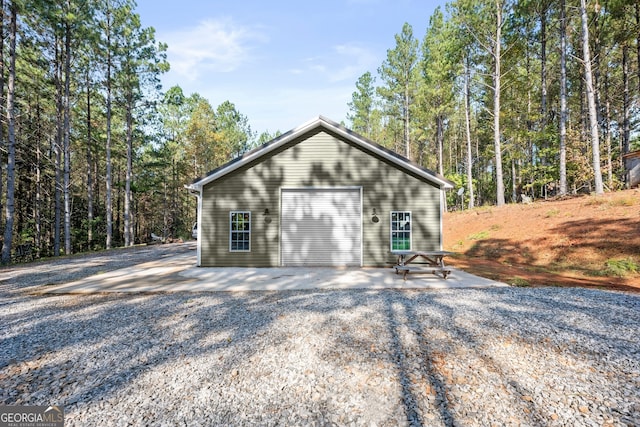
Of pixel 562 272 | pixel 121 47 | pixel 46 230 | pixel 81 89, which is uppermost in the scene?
pixel 121 47

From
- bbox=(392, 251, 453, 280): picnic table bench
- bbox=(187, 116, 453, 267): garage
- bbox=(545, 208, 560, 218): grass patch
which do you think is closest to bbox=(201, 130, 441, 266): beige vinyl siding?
bbox=(187, 116, 453, 267): garage

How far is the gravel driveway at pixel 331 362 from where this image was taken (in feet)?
8.30

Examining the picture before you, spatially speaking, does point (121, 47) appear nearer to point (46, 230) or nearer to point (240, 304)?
point (46, 230)

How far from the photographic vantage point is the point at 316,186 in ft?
35.3

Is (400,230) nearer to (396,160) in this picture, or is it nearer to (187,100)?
(396,160)

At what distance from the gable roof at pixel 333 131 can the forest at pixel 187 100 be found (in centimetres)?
968

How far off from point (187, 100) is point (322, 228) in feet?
96.8

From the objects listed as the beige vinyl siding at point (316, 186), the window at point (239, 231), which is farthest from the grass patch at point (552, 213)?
the window at point (239, 231)

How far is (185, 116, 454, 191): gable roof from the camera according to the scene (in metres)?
10.4

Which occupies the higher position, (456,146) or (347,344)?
(456,146)

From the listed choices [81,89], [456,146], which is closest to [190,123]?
[81,89]

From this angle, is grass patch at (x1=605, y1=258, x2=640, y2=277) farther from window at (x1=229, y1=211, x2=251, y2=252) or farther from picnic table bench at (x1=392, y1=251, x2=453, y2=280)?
window at (x1=229, y1=211, x2=251, y2=252)

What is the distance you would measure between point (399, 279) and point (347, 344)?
4917 millimetres

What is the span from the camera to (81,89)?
19891 millimetres
